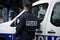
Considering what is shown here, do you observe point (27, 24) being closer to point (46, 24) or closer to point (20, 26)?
point (20, 26)

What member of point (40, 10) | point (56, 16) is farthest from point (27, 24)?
point (56, 16)

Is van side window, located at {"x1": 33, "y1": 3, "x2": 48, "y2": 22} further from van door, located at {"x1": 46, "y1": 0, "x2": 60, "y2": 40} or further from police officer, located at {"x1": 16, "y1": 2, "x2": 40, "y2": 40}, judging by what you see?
police officer, located at {"x1": 16, "y1": 2, "x2": 40, "y2": 40}

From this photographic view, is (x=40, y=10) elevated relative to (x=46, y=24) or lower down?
elevated

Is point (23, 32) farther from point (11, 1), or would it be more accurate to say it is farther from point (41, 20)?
point (11, 1)

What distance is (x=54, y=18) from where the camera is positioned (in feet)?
21.5

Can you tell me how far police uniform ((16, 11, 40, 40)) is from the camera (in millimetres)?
6246

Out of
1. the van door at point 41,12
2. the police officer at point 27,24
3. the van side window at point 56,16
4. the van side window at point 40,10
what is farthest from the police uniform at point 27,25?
the van side window at point 56,16

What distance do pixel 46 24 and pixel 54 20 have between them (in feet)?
0.72

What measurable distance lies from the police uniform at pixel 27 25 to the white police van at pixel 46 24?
0.23 m

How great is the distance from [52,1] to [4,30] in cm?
138

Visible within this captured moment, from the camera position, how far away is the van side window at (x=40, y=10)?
666 centimetres

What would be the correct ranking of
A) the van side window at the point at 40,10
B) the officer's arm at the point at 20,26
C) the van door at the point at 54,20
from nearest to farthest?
the officer's arm at the point at 20,26 → the van door at the point at 54,20 → the van side window at the point at 40,10

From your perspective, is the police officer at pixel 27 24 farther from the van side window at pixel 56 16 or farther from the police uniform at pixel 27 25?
the van side window at pixel 56 16

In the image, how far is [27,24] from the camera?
20.6ft
